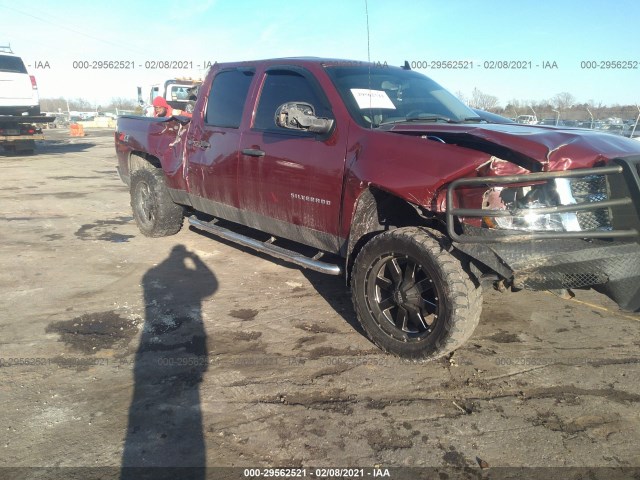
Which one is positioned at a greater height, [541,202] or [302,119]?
[302,119]

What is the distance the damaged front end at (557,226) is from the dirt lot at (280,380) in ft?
2.39

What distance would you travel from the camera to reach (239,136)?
454 centimetres

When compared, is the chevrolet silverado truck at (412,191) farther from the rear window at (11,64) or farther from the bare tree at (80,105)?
the bare tree at (80,105)

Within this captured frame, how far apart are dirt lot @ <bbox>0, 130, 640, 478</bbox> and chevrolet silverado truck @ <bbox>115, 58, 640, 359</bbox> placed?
463 mm

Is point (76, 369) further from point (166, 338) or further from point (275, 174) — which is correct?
point (275, 174)

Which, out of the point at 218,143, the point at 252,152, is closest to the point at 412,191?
the point at 252,152

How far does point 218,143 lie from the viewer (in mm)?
4789

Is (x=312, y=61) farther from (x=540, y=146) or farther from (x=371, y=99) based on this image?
(x=540, y=146)

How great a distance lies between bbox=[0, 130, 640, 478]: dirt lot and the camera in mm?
2510

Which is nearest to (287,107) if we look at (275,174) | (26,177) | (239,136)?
(275,174)

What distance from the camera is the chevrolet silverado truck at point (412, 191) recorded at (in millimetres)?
2814

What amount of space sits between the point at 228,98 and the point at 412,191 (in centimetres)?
257

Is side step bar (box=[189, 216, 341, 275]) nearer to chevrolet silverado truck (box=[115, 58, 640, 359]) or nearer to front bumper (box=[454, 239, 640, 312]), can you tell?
chevrolet silverado truck (box=[115, 58, 640, 359])

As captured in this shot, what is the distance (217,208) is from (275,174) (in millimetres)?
1163
